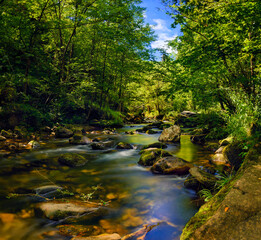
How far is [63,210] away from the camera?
3.05m

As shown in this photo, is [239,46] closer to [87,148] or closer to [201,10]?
[201,10]

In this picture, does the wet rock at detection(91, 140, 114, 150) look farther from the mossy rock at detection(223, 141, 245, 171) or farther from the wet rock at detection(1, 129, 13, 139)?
the mossy rock at detection(223, 141, 245, 171)

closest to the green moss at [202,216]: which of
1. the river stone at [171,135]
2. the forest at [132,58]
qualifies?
the forest at [132,58]

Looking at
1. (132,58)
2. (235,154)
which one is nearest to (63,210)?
(235,154)

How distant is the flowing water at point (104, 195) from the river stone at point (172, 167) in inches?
8.3

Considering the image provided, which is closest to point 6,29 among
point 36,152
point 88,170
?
point 36,152

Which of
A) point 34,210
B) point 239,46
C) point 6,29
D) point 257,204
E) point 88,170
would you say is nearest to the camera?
point 257,204

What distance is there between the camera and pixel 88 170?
5.61 metres

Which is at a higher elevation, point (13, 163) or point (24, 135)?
point (24, 135)

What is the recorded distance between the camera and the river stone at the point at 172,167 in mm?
5305

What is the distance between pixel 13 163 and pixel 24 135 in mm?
3672

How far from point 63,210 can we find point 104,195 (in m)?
1.10

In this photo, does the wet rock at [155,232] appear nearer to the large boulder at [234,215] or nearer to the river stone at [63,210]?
the large boulder at [234,215]

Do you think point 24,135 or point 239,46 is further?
point 24,135
